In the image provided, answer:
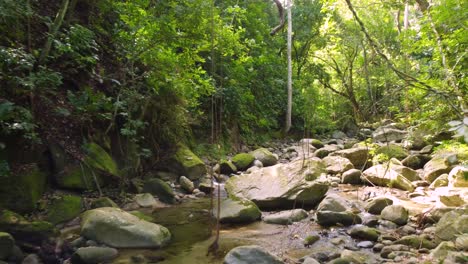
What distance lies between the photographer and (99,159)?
555 cm

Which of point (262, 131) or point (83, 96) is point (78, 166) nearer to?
point (83, 96)

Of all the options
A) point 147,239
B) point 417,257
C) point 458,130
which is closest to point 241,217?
point 147,239

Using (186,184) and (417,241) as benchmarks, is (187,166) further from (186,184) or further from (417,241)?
(417,241)

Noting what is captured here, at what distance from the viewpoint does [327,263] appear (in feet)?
11.4

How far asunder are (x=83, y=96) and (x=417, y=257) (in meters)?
4.53

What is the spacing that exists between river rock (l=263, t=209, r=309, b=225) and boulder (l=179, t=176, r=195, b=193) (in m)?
1.96

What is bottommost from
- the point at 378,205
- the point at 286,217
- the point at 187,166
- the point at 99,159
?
the point at 286,217

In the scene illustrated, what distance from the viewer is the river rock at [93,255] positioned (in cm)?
350

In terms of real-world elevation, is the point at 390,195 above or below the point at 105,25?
below

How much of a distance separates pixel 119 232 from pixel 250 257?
155cm

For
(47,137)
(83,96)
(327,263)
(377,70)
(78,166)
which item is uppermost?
(377,70)

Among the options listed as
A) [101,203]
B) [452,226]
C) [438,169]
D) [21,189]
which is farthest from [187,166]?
[438,169]

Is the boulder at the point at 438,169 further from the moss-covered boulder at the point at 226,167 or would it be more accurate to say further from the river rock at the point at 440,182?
the moss-covered boulder at the point at 226,167

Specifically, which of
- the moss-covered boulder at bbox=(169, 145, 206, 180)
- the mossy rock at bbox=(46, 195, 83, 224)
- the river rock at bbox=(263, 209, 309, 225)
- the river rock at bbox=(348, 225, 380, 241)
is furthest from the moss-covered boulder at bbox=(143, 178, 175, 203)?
the river rock at bbox=(348, 225, 380, 241)
